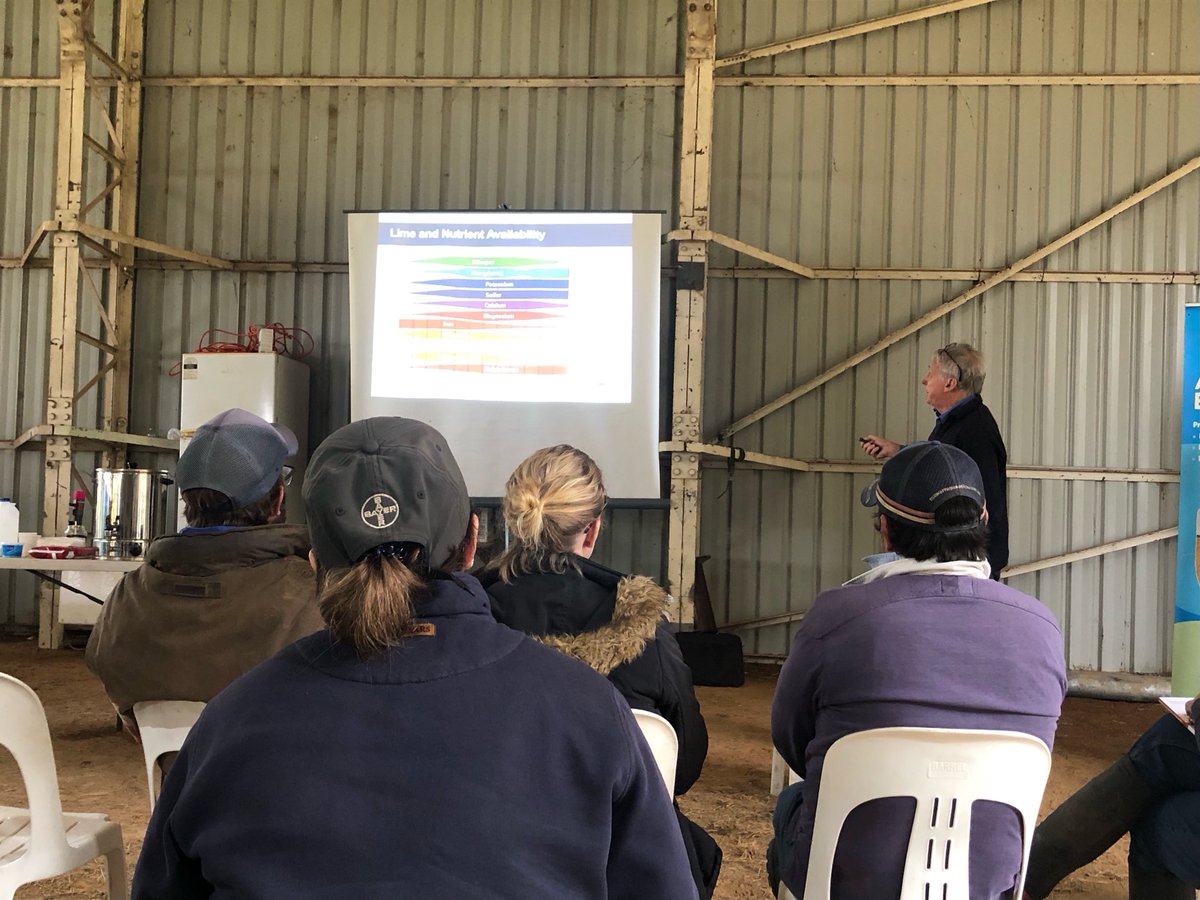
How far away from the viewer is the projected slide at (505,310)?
533 cm

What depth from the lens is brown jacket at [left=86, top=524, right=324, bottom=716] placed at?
1864 millimetres

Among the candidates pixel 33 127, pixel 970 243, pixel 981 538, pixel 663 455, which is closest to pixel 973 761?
pixel 981 538

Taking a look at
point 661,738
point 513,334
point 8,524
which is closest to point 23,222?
point 8,524

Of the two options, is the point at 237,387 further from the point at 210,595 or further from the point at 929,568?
the point at 929,568

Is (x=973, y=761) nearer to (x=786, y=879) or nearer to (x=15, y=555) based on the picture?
(x=786, y=879)

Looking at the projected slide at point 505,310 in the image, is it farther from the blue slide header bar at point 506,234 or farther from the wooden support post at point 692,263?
the wooden support post at point 692,263

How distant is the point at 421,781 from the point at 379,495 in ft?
0.77

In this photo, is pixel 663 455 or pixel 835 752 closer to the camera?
pixel 835 752

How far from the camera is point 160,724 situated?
1.93 m

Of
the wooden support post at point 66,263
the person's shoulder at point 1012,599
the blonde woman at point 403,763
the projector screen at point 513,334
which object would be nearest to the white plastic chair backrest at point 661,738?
the person's shoulder at point 1012,599

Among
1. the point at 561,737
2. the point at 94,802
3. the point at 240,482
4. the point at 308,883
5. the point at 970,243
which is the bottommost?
the point at 94,802

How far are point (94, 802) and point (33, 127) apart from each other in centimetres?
486

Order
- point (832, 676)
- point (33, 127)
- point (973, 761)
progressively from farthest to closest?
point (33, 127) < point (832, 676) < point (973, 761)

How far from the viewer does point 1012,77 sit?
18.5 feet
